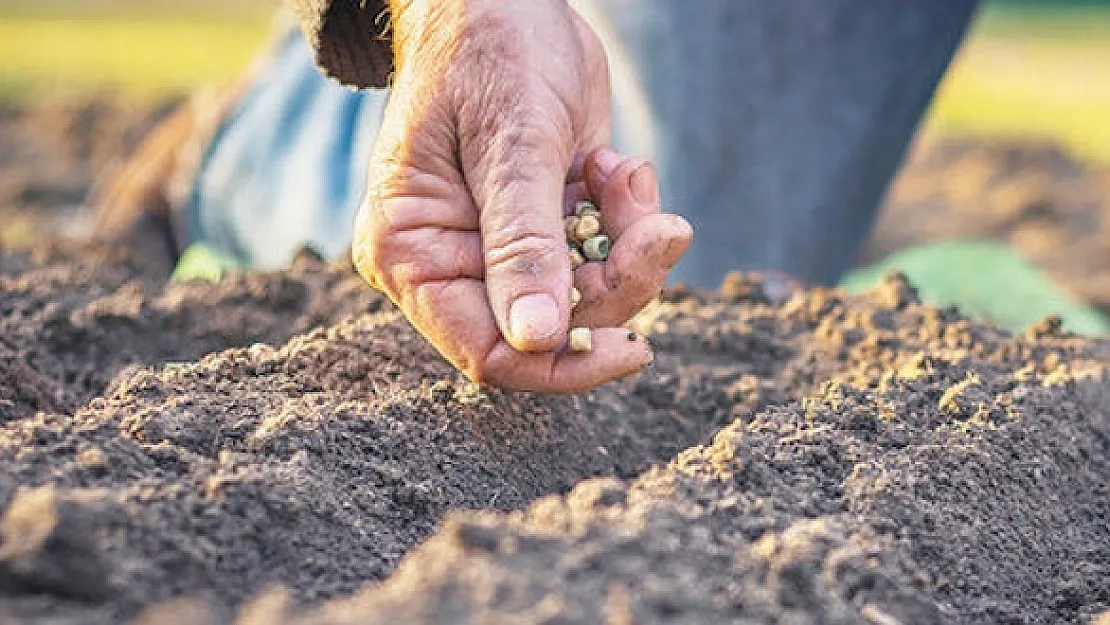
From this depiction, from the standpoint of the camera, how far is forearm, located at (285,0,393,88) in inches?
61.4

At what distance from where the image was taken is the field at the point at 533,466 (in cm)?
87

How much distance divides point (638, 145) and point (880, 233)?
1332 mm

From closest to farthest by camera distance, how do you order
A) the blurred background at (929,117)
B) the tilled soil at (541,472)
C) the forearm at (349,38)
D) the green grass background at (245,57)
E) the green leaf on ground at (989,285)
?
the tilled soil at (541,472), the forearm at (349,38), the green leaf on ground at (989,285), the blurred background at (929,117), the green grass background at (245,57)

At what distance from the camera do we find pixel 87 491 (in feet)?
3.14

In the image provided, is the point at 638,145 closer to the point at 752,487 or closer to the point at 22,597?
the point at 752,487

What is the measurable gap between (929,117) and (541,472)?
3757 millimetres

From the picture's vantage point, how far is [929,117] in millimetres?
4703

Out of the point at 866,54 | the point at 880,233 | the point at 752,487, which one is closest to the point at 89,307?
the point at 752,487

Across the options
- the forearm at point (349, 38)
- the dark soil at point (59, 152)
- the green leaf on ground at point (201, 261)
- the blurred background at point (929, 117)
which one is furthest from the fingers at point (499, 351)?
the dark soil at point (59, 152)

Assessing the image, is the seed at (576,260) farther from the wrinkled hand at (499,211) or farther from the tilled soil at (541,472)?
the tilled soil at (541,472)

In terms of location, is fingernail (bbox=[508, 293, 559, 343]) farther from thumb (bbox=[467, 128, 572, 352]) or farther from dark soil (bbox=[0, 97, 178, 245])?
dark soil (bbox=[0, 97, 178, 245])

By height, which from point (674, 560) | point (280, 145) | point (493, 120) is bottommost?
point (280, 145)

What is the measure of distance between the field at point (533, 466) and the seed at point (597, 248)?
0.53ft

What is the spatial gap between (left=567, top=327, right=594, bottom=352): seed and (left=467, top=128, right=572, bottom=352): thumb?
0.03 meters
